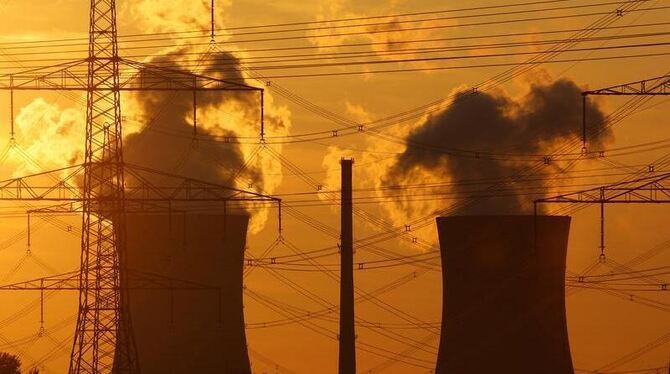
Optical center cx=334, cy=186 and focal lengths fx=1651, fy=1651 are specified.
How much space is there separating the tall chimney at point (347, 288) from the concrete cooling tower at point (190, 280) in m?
3.25

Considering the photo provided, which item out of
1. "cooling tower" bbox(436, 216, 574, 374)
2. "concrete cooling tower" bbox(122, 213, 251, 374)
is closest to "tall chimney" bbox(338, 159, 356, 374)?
"concrete cooling tower" bbox(122, 213, 251, 374)

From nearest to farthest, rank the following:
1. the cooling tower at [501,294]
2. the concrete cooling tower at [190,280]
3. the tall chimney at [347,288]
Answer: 1. the cooling tower at [501,294]
2. the concrete cooling tower at [190,280]
3. the tall chimney at [347,288]

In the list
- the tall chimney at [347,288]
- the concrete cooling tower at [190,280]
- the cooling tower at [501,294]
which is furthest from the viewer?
the tall chimney at [347,288]

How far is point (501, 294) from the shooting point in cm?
5003


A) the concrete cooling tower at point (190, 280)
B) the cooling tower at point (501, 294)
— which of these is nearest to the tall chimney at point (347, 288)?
the concrete cooling tower at point (190, 280)

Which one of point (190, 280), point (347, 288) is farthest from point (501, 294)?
point (190, 280)

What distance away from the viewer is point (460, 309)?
49594 millimetres

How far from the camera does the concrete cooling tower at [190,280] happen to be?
5278cm

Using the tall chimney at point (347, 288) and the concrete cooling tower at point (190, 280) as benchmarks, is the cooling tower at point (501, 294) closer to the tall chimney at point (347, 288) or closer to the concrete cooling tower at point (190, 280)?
the tall chimney at point (347, 288)

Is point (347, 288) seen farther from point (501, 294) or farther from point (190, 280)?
point (501, 294)

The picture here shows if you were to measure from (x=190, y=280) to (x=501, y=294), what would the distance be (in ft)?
34.9

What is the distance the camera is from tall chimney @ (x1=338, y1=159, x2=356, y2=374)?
54.4 meters

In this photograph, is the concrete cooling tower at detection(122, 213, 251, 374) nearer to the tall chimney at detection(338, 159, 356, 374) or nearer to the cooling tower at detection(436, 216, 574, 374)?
the tall chimney at detection(338, 159, 356, 374)

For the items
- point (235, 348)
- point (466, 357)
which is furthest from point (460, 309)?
point (235, 348)
